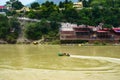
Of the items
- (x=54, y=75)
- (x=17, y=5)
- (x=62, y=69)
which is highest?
(x=17, y=5)

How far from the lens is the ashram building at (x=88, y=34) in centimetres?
4922

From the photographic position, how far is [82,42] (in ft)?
161

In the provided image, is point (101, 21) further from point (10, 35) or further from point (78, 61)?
point (78, 61)

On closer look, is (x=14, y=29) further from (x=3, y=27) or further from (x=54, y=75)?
(x=54, y=75)

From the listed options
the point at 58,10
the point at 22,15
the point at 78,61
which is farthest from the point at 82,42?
the point at 78,61

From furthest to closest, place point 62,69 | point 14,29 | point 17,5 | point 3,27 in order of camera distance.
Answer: point 17,5, point 14,29, point 3,27, point 62,69

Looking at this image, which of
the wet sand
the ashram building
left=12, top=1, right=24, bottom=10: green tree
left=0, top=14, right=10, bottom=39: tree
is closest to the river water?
the wet sand

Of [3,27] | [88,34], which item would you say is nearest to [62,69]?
[88,34]

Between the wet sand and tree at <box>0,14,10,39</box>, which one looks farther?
tree at <box>0,14,10,39</box>

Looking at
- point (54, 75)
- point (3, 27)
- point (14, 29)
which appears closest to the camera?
point (54, 75)

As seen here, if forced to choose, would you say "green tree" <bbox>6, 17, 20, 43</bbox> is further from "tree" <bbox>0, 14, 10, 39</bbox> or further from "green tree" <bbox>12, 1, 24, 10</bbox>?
"green tree" <bbox>12, 1, 24, 10</bbox>

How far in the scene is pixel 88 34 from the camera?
5000 cm

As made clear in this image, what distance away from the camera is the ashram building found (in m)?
49.2

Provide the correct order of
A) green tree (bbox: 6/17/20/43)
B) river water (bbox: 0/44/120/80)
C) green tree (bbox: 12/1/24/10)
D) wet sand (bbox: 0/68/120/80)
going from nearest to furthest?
wet sand (bbox: 0/68/120/80)
river water (bbox: 0/44/120/80)
green tree (bbox: 6/17/20/43)
green tree (bbox: 12/1/24/10)
